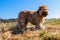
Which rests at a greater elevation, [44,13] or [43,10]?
[43,10]

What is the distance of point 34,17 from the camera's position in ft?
43.7

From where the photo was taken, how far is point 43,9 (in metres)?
12.9

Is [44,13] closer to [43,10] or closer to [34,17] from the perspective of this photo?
[43,10]

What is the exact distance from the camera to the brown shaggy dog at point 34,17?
1293 cm

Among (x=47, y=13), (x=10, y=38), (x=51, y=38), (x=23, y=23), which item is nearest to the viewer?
(x=51, y=38)

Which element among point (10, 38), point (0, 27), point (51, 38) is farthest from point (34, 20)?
point (51, 38)

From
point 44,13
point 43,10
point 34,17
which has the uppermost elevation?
point 43,10

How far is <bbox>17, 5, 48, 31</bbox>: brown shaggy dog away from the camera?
42.4 feet

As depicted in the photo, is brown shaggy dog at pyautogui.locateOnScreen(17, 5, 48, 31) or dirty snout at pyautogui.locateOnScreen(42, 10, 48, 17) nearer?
dirty snout at pyautogui.locateOnScreen(42, 10, 48, 17)

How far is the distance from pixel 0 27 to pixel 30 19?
216 centimetres

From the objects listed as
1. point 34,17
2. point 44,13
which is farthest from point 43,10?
point 34,17

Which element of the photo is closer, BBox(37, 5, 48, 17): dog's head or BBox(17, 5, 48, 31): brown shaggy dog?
BBox(37, 5, 48, 17): dog's head

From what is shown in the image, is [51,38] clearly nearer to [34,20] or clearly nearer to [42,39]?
[42,39]

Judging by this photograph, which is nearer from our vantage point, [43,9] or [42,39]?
[42,39]
